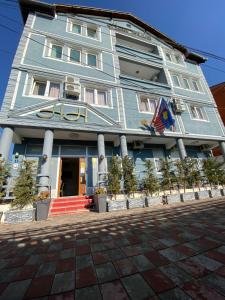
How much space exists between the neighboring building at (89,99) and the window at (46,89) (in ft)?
0.19

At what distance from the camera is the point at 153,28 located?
1631cm

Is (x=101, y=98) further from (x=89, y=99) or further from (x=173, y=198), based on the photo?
(x=173, y=198)

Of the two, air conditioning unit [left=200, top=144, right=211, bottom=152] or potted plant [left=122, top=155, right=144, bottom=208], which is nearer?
potted plant [left=122, top=155, right=144, bottom=208]

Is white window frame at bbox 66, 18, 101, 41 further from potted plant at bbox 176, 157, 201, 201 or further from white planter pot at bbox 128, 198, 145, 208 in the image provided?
white planter pot at bbox 128, 198, 145, 208

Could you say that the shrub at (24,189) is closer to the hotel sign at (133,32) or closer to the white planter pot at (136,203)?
the white planter pot at (136,203)

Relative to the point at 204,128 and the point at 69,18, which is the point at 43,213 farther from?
the point at 69,18

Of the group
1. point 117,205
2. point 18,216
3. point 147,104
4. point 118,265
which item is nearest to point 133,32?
point 147,104

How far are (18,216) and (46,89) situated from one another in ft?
23.3

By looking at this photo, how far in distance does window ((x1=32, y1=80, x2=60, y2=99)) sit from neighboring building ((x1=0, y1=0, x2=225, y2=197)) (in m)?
0.06

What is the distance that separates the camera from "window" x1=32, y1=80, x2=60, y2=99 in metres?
9.23

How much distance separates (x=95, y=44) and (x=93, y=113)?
667cm

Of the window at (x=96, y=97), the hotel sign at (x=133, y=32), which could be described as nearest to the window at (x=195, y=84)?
the hotel sign at (x=133, y=32)

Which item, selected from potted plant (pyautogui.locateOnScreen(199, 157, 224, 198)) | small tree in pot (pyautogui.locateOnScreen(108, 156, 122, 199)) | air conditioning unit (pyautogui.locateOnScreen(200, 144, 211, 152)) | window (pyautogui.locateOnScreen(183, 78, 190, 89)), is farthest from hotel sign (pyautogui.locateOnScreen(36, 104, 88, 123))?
window (pyautogui.locateOnScreen(183, 78, 190, 89))

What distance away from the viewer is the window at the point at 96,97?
404 inches
